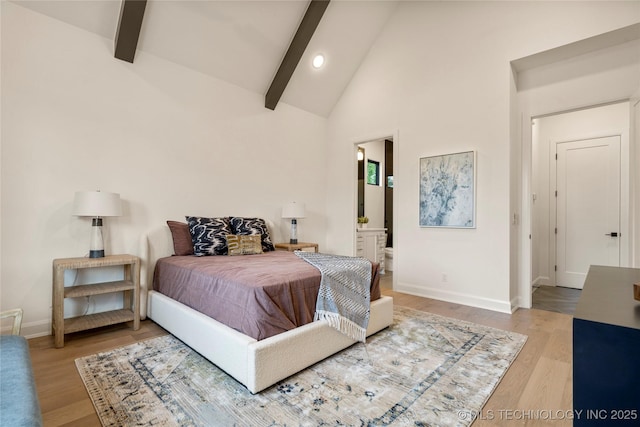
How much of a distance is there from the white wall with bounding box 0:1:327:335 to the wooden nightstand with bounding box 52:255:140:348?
324 mm

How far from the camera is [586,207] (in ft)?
14.9

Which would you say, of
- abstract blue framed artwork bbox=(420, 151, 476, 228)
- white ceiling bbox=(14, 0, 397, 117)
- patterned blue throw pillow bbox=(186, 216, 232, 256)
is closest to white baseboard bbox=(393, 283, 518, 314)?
abstract blue framed artwork bbox=(420, 151, 476, 228)

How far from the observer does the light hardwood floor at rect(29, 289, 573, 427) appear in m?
1.64

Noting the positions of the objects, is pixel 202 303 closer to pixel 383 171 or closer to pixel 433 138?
pixel 433 138

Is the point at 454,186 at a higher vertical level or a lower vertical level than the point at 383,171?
lower

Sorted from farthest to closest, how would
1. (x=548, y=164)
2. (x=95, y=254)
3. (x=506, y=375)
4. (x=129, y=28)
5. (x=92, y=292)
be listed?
(x=548, y=164) < (x=129, y=28) < (x=95, y=254) < (x=92, y=292) < (x=506, y=375)

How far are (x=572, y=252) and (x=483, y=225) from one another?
2250mm

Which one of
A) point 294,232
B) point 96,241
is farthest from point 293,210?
point 96,241

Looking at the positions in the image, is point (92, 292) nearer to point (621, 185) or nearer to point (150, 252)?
point (150, 252)

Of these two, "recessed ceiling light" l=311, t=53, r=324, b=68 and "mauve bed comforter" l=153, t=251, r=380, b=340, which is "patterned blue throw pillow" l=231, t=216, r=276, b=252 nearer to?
"mauve bed comforter" l=153, t=251, r=380, b=340

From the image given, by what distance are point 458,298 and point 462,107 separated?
236 centimetres

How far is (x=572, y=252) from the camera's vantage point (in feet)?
15.3

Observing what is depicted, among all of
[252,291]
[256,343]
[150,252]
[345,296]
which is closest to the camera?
[256,343]

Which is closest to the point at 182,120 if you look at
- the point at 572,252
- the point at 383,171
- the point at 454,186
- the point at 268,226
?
the point at 268,226
